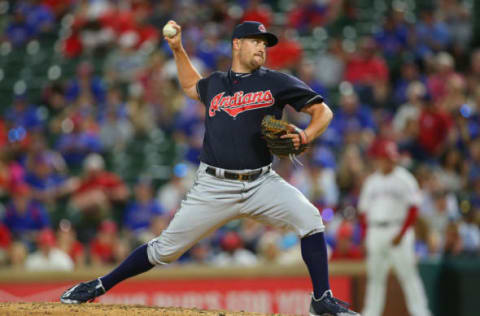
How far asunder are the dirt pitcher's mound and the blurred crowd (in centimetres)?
356

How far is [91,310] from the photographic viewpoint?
4203 millimetres

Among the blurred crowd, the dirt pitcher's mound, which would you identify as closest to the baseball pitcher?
the dirt pitcher's mound

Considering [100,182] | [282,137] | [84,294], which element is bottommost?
[84,294]

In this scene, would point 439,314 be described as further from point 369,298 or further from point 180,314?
point 180,314

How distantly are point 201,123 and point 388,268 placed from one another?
3272mm

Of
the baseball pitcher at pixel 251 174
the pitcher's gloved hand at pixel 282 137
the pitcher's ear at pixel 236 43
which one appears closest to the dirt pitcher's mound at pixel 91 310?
the baseball pitcher at pixel 251 174

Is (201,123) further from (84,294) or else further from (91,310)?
(91,310)

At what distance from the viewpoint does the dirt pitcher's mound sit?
4168mm

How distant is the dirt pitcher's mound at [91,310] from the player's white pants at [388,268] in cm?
423

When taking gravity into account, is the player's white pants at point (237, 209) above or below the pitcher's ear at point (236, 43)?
below

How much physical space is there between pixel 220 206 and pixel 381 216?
4.61m

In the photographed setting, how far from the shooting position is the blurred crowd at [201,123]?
884 centimetres

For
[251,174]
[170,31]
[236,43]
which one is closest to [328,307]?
[251,174]

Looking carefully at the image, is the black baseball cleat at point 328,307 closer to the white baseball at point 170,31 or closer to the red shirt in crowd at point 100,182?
the white baseball at point 170,31
